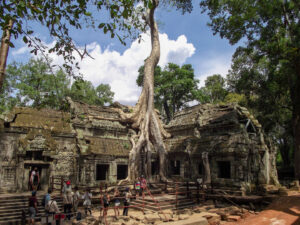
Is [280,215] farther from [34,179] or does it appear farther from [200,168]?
[34,179]

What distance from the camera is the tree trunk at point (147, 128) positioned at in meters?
16.1

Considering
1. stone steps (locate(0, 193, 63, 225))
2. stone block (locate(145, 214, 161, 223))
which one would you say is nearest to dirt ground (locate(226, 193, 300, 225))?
stone block (locate(145, 214, 161, 223))

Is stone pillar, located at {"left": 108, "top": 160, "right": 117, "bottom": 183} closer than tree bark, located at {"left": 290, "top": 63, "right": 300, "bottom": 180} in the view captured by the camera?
No

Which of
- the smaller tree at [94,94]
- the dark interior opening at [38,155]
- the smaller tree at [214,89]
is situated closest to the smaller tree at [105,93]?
the smaller tree at [94,94]

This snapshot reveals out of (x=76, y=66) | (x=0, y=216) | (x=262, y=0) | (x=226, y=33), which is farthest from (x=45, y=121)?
(x=262, y=0)

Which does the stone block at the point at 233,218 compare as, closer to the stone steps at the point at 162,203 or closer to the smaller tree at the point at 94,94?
the stone steps at the point at 162,203

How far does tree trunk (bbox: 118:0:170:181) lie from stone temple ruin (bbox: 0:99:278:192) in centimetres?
81

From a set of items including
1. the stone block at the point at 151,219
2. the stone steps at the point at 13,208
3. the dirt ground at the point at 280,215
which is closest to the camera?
the dirt ground at the point at 280,215

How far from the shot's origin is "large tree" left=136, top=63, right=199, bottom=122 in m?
32.5

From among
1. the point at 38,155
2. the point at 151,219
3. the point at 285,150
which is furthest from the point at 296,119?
the point at 285,150

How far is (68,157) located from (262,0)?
13.8 meters

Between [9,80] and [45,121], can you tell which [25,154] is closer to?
[45,121]

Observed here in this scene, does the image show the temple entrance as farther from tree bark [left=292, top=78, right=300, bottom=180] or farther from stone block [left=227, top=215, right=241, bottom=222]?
tree bark [left=292, top=78, right=300, bottom=180]

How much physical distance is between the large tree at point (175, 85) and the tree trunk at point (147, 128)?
12.6m
